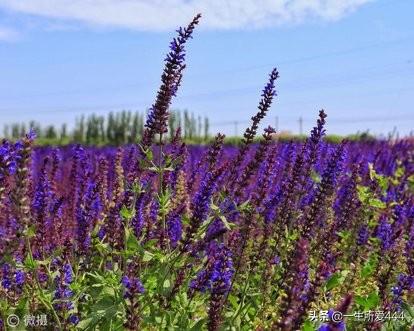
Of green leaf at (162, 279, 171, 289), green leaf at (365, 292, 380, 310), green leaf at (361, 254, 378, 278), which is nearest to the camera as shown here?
green leaf at (162, 279, 171, 289)

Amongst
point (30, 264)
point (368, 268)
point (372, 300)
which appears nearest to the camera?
point (30, 264)

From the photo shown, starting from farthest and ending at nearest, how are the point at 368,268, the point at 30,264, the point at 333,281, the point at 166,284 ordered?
1. the point at 368,268
2. the point at 333,281
3. the point at 166,284
4. the point at 30,264

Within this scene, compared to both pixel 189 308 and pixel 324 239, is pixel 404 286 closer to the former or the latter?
pixel 324 239

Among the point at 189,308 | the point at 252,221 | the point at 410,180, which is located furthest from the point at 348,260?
the point at 410,180

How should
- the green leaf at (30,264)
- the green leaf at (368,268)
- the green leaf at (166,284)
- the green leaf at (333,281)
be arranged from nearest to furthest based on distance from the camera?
1. the green leaf at (30,264)
2. the green leaf at (166,284)
3. the green leaf at (333,281)
4. the green leaf at (368,268)

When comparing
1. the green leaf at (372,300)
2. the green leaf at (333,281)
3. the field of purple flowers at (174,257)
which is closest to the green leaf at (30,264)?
the field of purple flowers at (174,257)

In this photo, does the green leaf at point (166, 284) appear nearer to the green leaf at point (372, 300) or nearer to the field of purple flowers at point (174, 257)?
the field of purple flowers at point (174, 257)

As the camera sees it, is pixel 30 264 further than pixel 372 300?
No

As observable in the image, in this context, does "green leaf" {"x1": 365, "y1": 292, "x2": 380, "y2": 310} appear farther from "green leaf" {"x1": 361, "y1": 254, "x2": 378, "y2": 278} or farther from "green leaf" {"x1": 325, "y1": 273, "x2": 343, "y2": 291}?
"green leaf" {"x1": 361, "y1": 254, "x2": 378, "y2": 278}

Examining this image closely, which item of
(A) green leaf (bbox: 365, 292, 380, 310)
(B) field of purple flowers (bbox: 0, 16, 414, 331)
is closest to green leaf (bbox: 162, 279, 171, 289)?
(B) field of purple flowers (bbox: 0, 16, 414, 331)

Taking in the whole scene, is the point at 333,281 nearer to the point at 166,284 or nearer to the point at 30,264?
the point at 166,284

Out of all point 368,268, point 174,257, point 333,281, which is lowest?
point 368,268

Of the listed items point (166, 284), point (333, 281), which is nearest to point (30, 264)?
point (166, 284)

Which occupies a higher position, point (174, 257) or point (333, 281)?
point (174, 257)
